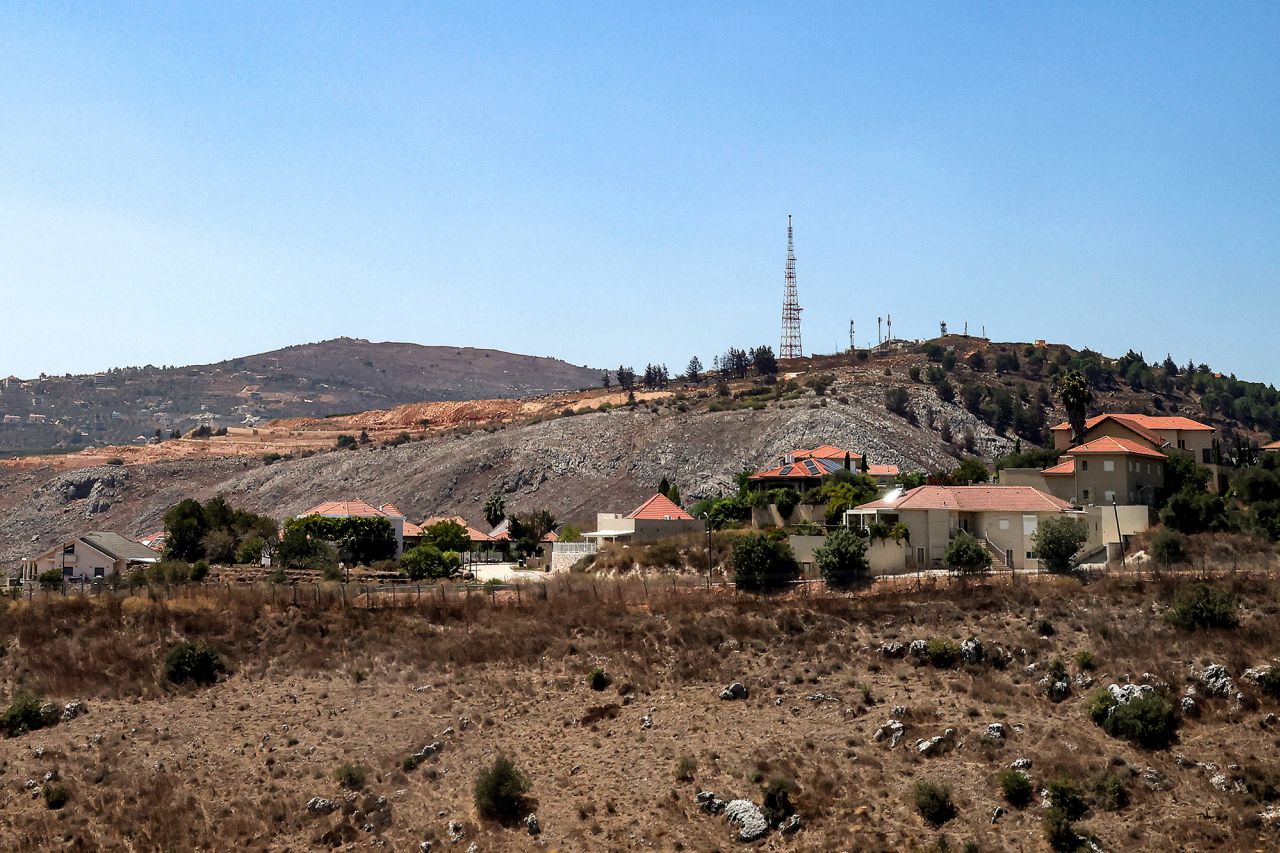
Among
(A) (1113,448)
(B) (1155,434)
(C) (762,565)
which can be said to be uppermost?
(B) (1155,434)

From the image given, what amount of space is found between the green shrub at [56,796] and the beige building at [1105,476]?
4144cm

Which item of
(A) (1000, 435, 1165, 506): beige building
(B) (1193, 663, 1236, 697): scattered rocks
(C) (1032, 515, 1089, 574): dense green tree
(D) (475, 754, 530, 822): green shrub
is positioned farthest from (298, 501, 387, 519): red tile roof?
(B) (1193, 663, 1236, 697): scattered rocks

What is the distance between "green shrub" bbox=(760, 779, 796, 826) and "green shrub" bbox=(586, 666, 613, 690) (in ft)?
27.6

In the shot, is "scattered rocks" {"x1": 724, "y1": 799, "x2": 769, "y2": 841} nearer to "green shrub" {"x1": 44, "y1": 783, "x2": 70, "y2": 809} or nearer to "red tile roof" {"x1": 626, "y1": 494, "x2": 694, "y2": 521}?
"green shrub" {"x1": 44, "y1": 783, "x2": 70, "y2": 809}

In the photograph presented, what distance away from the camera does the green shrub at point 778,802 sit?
120 feet

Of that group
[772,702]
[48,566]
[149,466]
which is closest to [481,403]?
[149,466]

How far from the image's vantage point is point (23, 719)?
142 ft

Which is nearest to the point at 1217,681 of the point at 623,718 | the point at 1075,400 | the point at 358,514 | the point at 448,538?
the point at 623,718

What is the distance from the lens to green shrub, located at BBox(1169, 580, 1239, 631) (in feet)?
145

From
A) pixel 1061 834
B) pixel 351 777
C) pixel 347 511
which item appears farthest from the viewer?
pixel 347 511

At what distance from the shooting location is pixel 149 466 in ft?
501

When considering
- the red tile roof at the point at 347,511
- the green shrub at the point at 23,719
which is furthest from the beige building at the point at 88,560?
the green shrub at the point at 23,719

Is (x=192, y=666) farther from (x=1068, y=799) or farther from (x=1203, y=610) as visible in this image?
(x=1203, y=610)

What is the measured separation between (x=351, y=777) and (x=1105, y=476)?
121 ft
